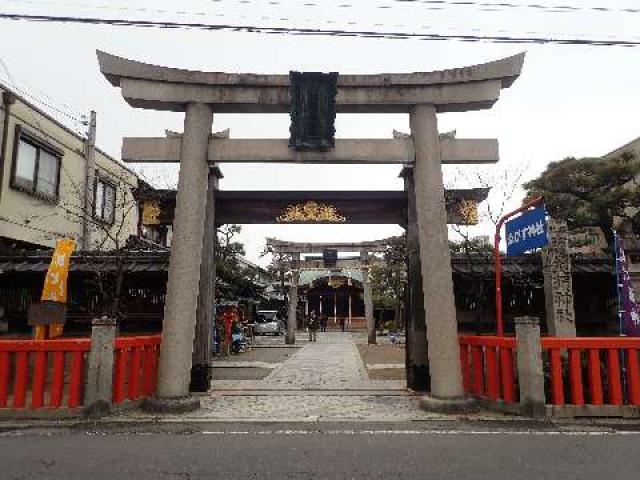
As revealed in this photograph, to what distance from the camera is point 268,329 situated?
37.5 meters

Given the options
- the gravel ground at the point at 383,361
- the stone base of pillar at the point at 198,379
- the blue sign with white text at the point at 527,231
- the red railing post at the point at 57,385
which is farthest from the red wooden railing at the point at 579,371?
the red railing post at the point at 57,385

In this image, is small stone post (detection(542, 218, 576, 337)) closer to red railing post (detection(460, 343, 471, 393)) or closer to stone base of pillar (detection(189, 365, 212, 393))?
red railing post (detection(460, 343, 471, 393))

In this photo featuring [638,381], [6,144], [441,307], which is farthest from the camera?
[6,144]

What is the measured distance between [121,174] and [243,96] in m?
15.2

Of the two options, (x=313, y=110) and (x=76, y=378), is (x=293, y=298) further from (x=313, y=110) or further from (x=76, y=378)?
(x=76, y=378)

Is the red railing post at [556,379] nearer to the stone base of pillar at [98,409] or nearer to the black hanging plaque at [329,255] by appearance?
the stone base of pillar at [98,409]

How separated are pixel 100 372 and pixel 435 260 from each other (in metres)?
6.24

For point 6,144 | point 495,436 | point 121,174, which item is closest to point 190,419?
Answer: point 495,436

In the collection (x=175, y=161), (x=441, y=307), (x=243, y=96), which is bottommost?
(x=441, y=307)

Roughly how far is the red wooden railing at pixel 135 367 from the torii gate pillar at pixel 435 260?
5.23 metres

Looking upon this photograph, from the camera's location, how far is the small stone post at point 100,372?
826 cm

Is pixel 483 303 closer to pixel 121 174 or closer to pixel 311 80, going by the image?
pixel 311 80

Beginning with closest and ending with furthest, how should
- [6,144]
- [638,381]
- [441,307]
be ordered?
[638,381] < [441,307] < [6,144]

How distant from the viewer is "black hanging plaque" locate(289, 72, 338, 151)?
400 inches
